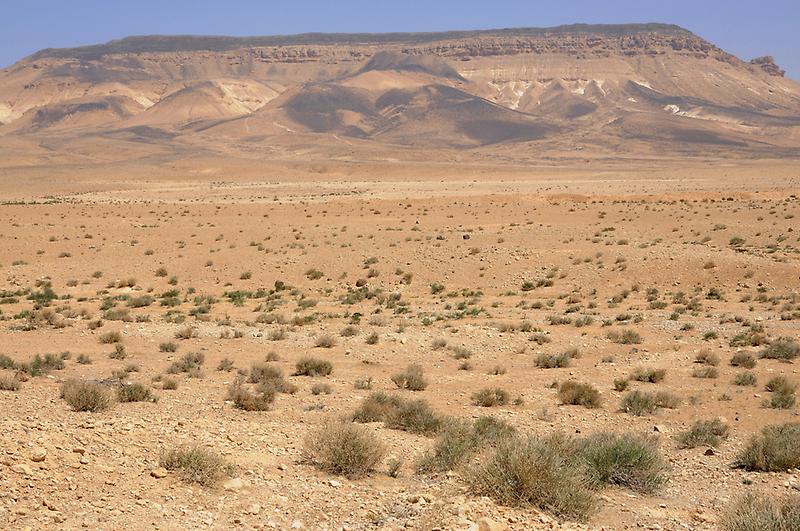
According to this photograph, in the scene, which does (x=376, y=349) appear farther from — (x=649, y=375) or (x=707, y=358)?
(x=707, y=358)

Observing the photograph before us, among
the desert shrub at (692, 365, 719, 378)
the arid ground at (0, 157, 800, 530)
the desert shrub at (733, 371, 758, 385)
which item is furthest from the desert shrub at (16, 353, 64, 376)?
the desert shrub at (733, 371, 758, 385)

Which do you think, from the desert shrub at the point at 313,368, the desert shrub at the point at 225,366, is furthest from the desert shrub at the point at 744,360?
the desert shrub at the point at 225,366

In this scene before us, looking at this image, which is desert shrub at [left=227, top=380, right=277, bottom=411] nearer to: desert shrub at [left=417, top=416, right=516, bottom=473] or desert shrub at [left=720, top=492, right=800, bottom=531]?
desert shrub at [left=417, top=416, right=516, bottom=473]

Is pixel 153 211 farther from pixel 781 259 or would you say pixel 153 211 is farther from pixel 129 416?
pixel 129 416

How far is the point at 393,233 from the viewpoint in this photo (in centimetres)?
4044

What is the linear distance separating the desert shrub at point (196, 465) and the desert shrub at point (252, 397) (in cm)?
353

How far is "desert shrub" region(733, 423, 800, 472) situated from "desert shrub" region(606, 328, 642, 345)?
8.39m

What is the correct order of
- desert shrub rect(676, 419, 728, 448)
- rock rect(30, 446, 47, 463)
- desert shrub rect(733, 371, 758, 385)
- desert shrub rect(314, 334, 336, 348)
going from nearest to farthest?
rock rect(30, 446, 47, 463)
desert shrub rect(676, 419, 728, 448)
desert shrub rect(733, 371, 758, 385)
desert shrub rect(314, 334, 336, 348)

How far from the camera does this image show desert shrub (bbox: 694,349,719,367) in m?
16.9

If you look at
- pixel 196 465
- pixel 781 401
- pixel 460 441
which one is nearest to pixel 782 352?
pixel 781 401

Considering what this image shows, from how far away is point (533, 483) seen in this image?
27.0 feet

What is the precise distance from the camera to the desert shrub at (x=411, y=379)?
15.0m

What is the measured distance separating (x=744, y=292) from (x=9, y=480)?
23111mm

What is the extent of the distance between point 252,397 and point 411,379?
3152 millimetres
